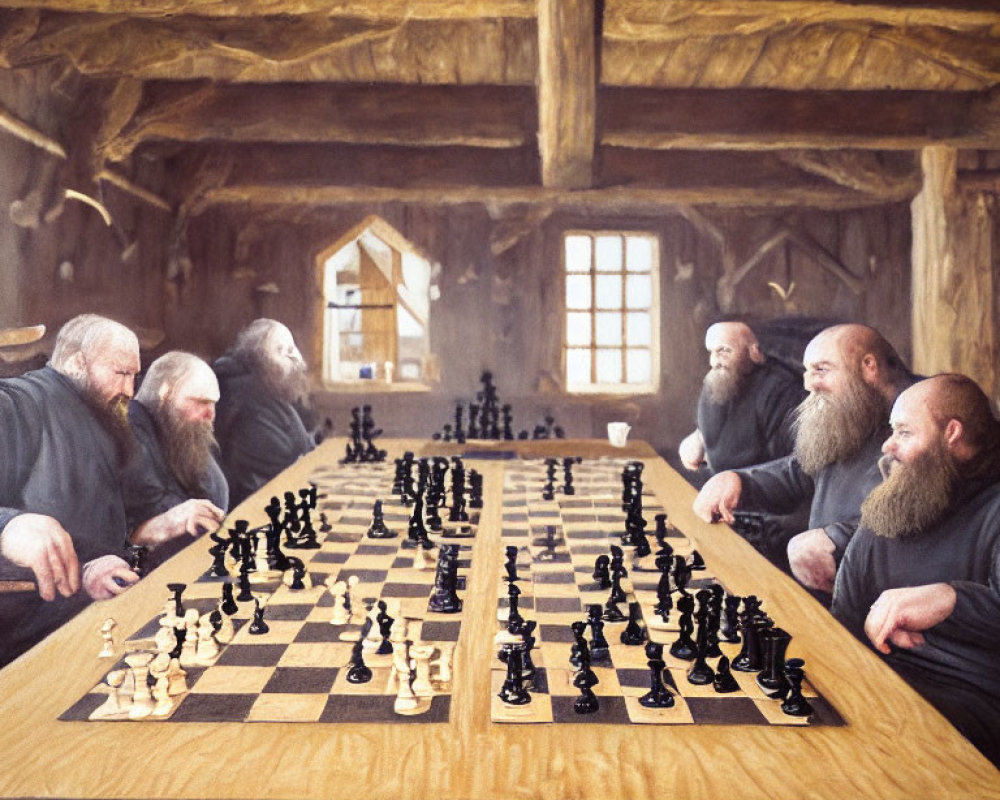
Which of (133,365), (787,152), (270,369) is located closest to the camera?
(133,365)

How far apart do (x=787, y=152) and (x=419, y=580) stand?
3.65 metres

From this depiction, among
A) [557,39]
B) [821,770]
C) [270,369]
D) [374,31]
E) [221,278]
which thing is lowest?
[821,770]

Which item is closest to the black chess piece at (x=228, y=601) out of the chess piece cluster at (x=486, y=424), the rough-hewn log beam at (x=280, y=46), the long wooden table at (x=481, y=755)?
the long wooden table at (x=481, y=755)

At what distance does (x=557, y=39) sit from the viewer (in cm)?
288

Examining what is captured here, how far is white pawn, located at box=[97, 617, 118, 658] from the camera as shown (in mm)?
1938

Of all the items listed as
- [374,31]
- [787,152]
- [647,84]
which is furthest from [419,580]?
[787,152]

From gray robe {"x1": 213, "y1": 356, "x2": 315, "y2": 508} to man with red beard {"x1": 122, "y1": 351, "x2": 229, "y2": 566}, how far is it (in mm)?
327

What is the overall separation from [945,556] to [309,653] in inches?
69.2

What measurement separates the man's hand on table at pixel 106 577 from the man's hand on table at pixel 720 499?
205cm

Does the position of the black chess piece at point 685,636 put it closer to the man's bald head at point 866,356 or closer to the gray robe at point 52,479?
the man's bald head at point 866,356

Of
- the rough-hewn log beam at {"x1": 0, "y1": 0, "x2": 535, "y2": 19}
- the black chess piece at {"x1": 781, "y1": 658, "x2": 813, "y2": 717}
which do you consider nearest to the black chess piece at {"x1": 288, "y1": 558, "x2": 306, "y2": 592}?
the black chess piece at {"x1": 781, "y1": 658, "x2": 813, "y2": 717}

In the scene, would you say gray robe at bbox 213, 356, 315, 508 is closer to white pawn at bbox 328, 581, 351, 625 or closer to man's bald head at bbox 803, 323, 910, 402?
white pawn at bbox 328, 581, 351, 625

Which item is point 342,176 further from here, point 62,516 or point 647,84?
point 62,516

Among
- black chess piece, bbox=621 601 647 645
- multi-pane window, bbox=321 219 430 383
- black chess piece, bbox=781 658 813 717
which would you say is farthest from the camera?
multi-pane window, bbox=321 219 430 383
